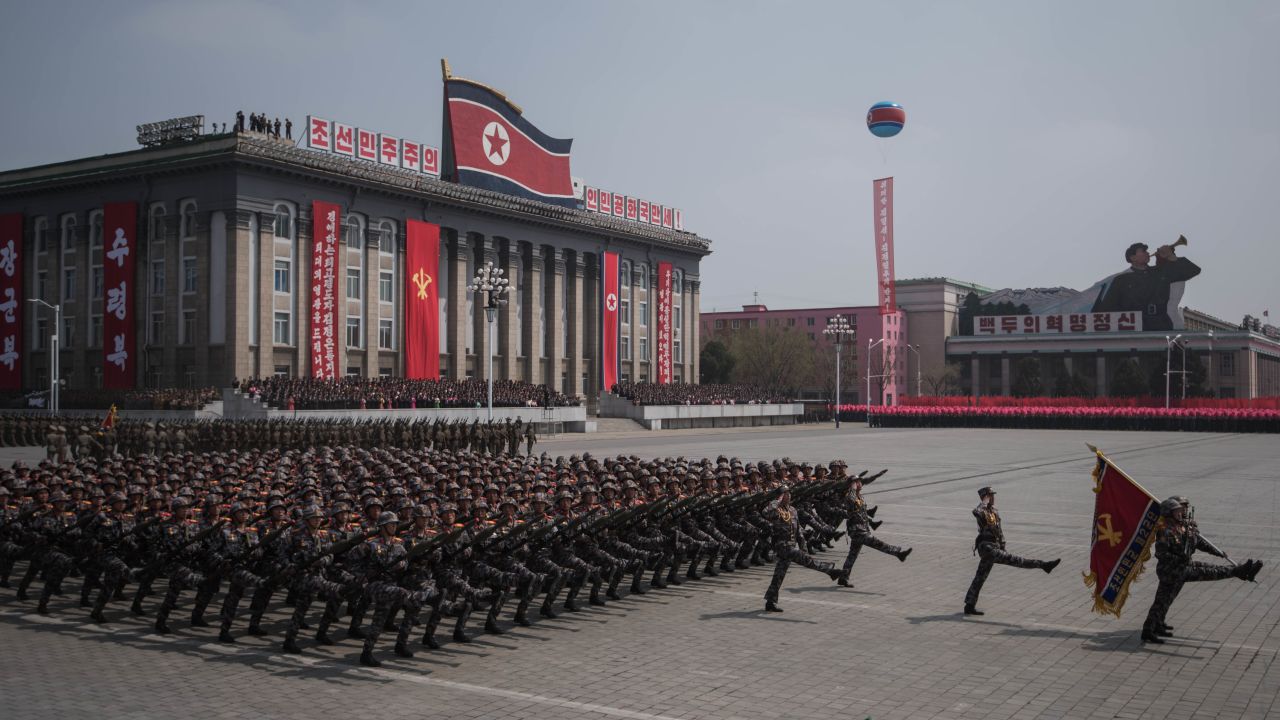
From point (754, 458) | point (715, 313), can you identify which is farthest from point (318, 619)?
point (715, 313)

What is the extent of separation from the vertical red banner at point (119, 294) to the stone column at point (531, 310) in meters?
25.4

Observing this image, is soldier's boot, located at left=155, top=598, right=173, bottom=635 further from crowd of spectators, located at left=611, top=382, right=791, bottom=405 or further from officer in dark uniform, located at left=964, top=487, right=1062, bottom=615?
crowd of spectators, located at left=611, top=382, right=791, bottom=405

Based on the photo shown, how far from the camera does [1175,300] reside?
388ft

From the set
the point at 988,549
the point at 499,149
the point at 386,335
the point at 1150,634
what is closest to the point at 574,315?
the point at 499,149

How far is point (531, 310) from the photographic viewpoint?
76.8 meters

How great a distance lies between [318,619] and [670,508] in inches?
172

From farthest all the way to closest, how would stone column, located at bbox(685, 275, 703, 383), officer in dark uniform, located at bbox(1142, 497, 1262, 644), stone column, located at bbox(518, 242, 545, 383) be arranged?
stone column, located at bbox(685, 275, 703, 383)
stone column, located at bbox(518, 242, 545, 383)
officer in dark uniform, located at bbox(1142, 497, 1262, 644)

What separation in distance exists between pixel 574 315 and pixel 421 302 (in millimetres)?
16666

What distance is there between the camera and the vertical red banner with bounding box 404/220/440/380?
65.9 m

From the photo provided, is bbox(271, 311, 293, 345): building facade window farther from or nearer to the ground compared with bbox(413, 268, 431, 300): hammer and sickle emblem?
nearer to the ground

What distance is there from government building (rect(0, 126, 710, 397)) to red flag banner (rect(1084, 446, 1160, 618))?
49665mm

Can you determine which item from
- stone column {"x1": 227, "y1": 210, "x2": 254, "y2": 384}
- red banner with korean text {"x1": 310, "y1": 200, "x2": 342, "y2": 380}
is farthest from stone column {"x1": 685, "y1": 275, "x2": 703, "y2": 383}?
stone column {"x1": 227, "y1": 210, "x2": 254, "y2": 384}

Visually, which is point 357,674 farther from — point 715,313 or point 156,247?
point 715,313

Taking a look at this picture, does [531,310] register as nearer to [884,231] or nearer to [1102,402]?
[884,231]
